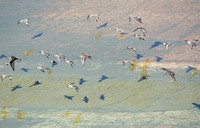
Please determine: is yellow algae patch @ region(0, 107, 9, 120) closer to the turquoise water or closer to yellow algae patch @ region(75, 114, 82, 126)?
the turquoise water

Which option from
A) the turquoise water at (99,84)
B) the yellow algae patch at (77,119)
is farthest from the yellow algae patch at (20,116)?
the yellow algae patch at (77,119)

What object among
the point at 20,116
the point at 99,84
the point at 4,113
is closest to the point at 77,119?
the point at 20,116

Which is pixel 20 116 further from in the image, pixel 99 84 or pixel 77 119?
pixel 99 84

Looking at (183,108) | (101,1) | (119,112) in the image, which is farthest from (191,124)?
(101,1)

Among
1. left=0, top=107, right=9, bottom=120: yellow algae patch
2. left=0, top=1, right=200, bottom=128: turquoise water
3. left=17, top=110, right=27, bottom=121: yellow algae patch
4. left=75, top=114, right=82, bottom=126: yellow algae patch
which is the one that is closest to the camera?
left=75, top=114, right=82, bottom=126: yellow algae patch

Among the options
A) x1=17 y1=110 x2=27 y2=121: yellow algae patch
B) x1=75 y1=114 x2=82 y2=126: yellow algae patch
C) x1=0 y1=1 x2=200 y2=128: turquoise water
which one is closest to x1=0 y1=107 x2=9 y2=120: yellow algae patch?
x1=0 y1=1 x2=200 y2=128: turquoise water

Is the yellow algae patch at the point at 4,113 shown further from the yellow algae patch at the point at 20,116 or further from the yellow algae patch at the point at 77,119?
the yellow algae patch at the point at 77,119

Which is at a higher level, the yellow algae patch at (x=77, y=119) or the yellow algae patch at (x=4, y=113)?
the yellow algae patch at (x=4, y=113)

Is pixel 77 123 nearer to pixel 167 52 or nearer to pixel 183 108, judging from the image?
pixel 183 108

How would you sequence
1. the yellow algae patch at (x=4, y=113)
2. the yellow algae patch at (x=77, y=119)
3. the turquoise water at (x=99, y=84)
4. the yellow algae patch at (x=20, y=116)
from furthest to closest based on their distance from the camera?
1. the yellow algae patch at (x=4, y=113)
2. the yellow algae patch at (x=20, y=116)
3. the turquoise water at (x=99, y=84)
4. the yellow algae patch at (x=77, y=119)
